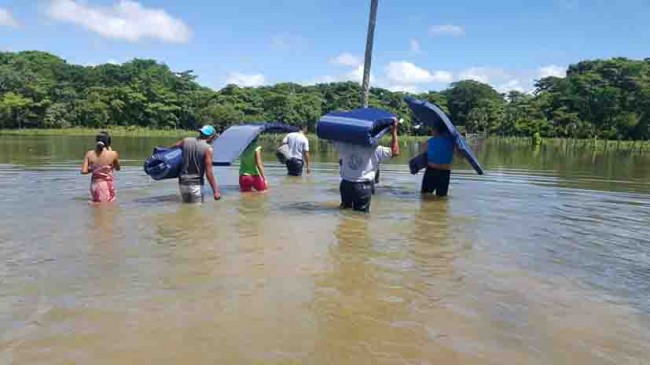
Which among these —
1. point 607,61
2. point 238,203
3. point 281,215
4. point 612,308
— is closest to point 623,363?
point 612,308

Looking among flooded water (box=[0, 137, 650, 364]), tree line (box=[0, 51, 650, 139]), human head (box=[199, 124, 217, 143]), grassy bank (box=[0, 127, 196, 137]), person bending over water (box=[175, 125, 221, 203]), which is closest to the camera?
flooded water (box=[0, 137, 650, 364])

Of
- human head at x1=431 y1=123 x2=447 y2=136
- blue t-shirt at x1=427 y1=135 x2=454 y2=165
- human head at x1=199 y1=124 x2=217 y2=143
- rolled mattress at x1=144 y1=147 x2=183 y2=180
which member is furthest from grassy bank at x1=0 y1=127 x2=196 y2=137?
human head at x1=199 y1=124 x2=217 y2=143

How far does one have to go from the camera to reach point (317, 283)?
5352 millimetres

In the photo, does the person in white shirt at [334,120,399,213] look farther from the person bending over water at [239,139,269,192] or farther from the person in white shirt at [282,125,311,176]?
the person in white shirt at [282,125,311,176]

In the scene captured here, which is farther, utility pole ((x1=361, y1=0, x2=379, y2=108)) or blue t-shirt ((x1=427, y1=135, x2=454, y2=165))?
utility pole ((x1=361, y1=0, x2=379, y2=108))

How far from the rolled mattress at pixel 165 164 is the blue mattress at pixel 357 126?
9.33 ft

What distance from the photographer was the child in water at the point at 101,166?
9500mm

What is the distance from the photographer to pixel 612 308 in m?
4.83

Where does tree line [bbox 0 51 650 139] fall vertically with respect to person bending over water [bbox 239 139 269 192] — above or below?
above

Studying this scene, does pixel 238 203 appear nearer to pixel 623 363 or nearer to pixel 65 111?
pixel 623 363

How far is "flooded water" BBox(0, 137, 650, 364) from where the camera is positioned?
12.8 ft

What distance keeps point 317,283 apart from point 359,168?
3817 mm

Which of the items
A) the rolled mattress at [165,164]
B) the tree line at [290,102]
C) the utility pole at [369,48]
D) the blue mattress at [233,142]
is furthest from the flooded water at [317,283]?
the tree line at [290,102]

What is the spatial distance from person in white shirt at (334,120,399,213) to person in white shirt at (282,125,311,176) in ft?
18.0
